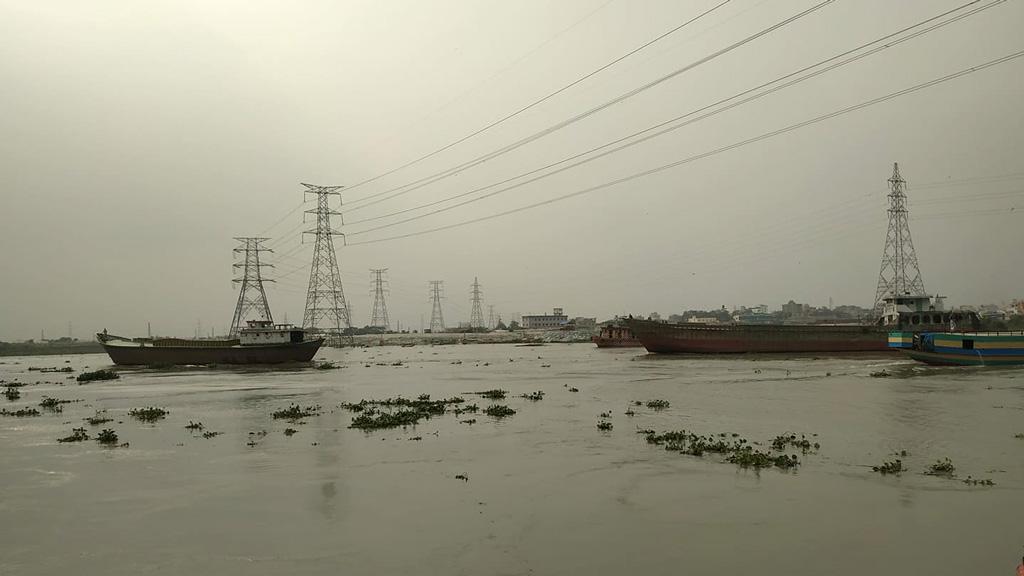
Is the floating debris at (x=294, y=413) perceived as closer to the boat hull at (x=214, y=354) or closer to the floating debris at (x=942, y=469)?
the floating debris at (x=942, y=469)

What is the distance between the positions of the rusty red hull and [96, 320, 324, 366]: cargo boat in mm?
32810

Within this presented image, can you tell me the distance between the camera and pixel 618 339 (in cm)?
8600

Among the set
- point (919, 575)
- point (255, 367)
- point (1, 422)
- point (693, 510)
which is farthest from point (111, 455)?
point (255, 367)

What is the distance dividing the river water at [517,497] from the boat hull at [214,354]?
32.8m

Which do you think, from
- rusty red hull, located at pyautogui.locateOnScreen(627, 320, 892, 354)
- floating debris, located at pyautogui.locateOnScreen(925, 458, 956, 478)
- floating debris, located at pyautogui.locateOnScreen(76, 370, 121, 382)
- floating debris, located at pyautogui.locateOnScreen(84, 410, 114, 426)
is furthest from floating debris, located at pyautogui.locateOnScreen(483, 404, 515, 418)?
rusty red hull, located at pyautogui.locateOnScreen(627, 320, 892, 354)

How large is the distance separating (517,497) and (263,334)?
48.5 m

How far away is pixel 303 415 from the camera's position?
20234 mm

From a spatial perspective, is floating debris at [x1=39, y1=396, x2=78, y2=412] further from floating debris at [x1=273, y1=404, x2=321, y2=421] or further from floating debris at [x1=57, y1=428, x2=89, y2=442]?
floating debris at [x1=273, y1=404, x2=321, y2=421]

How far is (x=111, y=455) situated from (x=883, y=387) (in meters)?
28.9

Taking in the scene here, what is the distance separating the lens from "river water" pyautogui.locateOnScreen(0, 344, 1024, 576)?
737 cm

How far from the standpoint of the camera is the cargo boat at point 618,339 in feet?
280

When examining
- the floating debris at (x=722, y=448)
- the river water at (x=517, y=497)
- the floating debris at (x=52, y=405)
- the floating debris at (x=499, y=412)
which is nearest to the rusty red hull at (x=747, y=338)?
the river water at (x=517, y=497)

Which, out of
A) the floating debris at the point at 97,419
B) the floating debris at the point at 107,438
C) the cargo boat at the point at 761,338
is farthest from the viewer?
the cargo boat at the point at 761,338

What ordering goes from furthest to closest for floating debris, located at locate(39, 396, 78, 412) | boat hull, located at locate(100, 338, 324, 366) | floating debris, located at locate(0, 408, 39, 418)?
boat hull, located at locate(100, 338, 324, 366) → floating debris, located at locate(39, 396, 78, 412) → floating debris, located at locate(0, 408, 39, 418)
